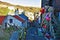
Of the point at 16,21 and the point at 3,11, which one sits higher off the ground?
the point at 3,11

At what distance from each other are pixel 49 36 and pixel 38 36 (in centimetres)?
14

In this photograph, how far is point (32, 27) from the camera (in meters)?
3.71

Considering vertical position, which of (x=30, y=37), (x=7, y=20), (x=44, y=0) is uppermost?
(x=44, y=0)

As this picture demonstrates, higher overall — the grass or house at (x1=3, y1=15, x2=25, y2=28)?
the grass

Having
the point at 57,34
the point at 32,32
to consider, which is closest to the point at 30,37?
the point at 32,32

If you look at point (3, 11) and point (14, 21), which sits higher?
point (3, 11)

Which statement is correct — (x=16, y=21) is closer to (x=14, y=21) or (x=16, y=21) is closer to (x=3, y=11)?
(x=14, y=21)

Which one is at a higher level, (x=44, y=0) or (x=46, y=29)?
(x=44, y=0)

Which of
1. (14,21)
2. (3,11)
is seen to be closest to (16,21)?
(14,21)

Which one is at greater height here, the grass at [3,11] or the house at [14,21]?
the grass at [3,11]

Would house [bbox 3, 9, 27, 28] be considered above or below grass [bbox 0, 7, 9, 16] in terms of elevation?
below

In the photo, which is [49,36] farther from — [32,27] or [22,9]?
[22,9]

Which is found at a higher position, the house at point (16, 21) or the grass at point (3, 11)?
the grass at point (3, 11)

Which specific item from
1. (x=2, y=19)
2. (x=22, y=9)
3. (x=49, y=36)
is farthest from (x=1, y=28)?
(x=49, y=36)
